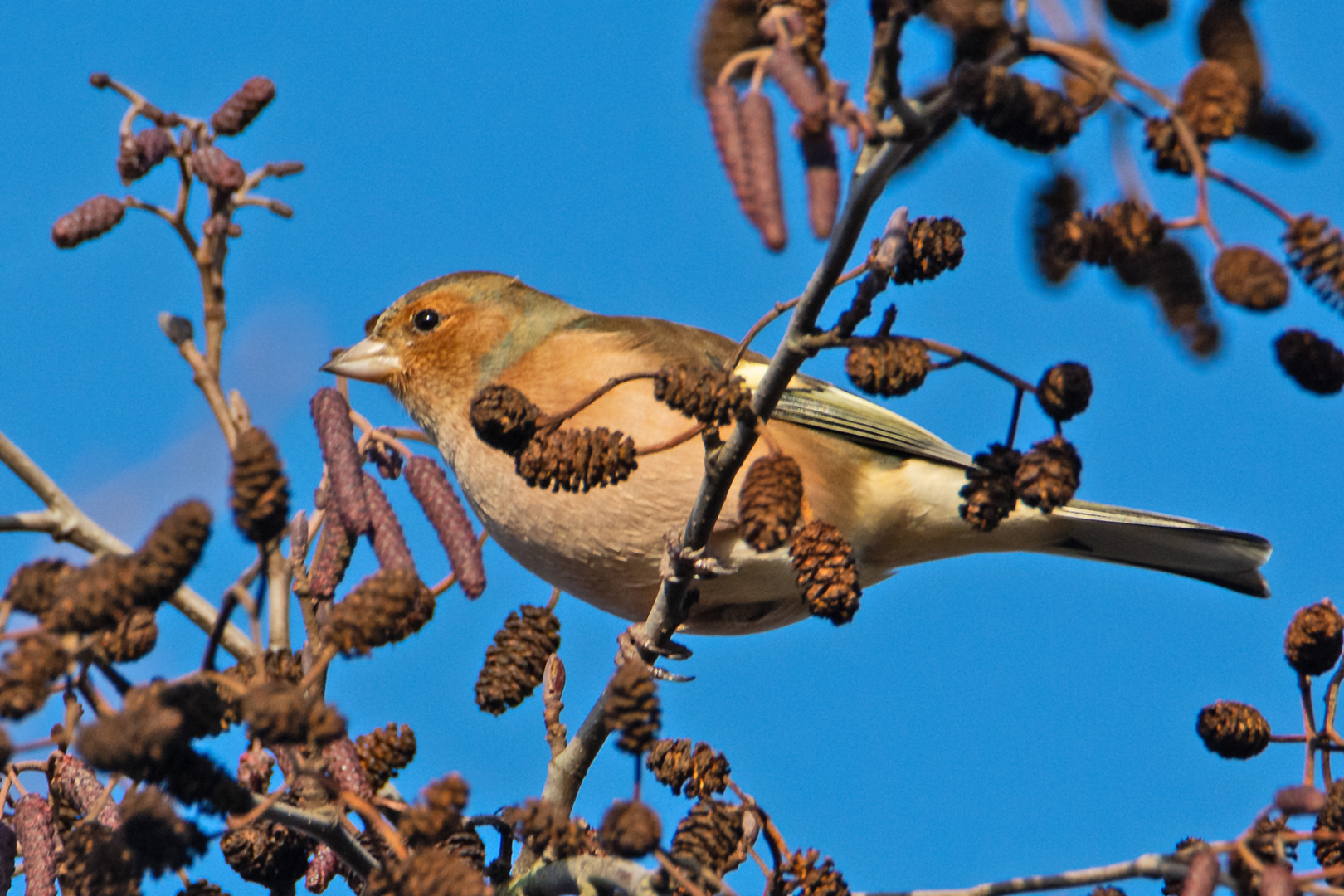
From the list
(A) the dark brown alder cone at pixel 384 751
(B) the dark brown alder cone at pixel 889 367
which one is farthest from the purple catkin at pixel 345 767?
(B) the dark brown alder cone at pixel 889 367

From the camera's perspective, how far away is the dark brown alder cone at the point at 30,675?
1895 millimetres

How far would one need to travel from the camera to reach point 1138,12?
6.39 ft

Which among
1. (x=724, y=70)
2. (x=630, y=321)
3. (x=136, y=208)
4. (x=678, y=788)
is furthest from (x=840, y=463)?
(x=724, y=70)

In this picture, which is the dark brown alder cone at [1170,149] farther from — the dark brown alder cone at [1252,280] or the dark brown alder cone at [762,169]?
the dark brown alder cone at [762,169]

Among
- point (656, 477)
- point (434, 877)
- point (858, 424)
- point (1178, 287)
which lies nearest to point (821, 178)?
point (1178, 287)

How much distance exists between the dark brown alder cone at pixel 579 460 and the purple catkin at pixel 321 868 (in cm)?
111

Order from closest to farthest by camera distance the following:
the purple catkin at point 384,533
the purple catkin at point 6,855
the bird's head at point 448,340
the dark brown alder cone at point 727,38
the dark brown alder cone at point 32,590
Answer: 1. the dark brown alder cone at point 32,590
2. the dark brown alder cone at point 727,38
3. the purple catkin at point 384,533
4. the purple catkin at point 6,855
5. the bird's head at point 448,340

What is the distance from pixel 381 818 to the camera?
2170mm

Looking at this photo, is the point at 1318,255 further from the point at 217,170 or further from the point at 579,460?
the point at 217,170

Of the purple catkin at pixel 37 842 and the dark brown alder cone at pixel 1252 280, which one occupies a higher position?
the dark brown alder cone at pixel 1252 280

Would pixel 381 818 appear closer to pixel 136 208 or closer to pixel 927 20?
pixel 927 20

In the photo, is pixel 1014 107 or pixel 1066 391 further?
pixel 1066 391

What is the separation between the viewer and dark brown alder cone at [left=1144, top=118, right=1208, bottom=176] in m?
1.93

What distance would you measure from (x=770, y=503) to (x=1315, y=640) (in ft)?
4.05
